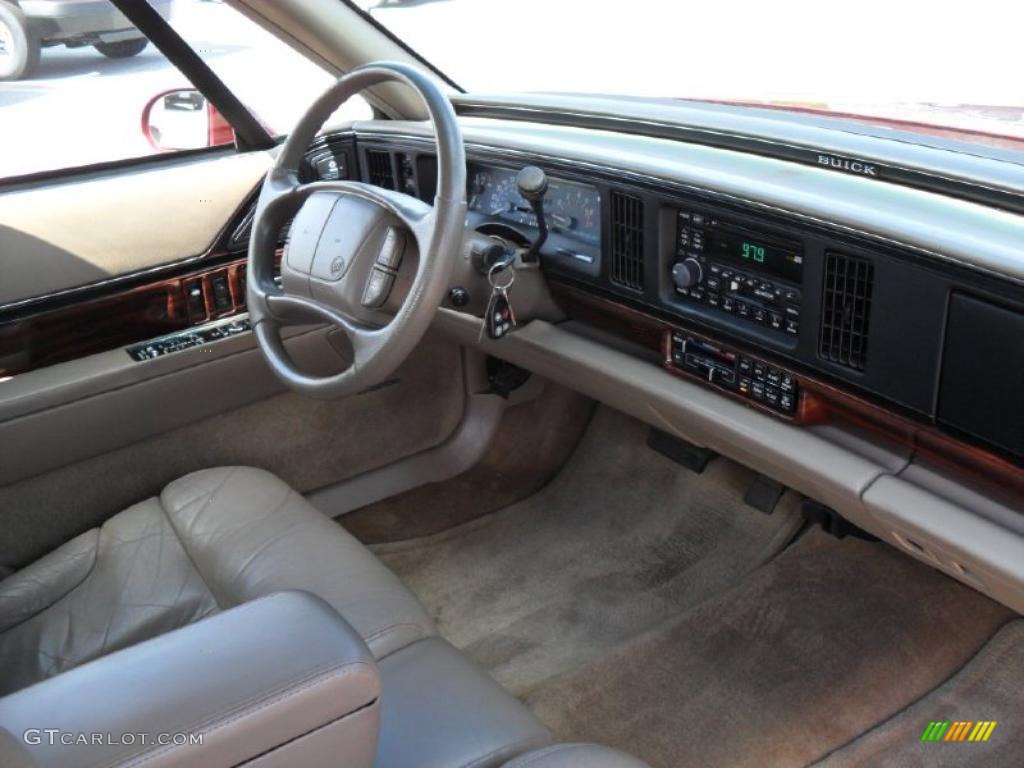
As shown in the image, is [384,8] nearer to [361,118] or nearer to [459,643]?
[361,118]

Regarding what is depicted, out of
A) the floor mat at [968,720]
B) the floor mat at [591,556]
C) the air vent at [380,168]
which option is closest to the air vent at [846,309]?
the floor mat at [968,720]

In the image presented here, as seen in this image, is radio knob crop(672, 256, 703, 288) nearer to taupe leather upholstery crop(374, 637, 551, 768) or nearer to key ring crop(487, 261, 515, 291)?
key ring crop(487, 261, 515, 291)

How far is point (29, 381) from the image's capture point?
2164 mm

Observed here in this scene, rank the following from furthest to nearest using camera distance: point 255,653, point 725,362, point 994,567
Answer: point 725,362
point 994,567
point 255,653

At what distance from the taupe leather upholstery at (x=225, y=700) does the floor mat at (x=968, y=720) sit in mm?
1148

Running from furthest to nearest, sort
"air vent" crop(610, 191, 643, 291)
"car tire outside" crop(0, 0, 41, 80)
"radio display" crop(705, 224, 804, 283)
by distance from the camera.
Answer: "car tire outside" crop(0, 0, 41, 80) → "air vent" crop(610, 191, 643, 291) → "radio display" crop(705, 224, 804, 283)

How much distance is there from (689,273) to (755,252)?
0.48 ft

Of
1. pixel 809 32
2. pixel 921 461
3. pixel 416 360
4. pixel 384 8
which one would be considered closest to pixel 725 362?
pixel 921 461

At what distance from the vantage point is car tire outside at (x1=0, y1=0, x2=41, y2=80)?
2.39 metres

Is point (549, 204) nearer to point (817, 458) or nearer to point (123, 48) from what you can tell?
point (817, 458)

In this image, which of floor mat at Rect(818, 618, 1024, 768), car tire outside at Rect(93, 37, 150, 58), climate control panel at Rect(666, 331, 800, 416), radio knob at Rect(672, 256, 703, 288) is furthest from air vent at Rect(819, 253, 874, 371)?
car tire outside at Rect(93, 37, 150, 58)

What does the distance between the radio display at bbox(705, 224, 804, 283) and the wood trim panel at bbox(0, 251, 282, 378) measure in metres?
1.16

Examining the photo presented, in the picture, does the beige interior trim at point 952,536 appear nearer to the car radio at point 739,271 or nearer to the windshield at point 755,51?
the car radio at point 739,271

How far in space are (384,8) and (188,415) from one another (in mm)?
1049
